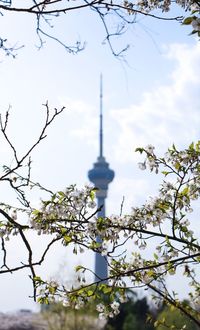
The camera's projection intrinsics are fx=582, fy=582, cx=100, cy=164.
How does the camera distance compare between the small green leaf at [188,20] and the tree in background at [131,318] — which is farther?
the tree in background at [131,318]

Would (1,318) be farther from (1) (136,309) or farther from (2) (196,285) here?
(2) (196,285)

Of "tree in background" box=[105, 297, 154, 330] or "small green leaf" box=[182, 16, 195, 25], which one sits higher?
"tree in background" box=[105, 297, 154, 330]

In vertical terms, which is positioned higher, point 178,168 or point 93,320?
point 93,320

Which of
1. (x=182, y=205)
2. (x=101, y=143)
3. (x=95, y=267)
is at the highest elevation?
(x=101, y=143)

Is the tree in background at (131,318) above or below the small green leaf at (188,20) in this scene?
above

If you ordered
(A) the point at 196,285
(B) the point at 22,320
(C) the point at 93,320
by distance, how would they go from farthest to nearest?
(B) the point at 22,320
(C) the point at 93,320
(A) the point at 196,285

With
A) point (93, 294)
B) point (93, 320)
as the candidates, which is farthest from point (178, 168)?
point (93, 320)

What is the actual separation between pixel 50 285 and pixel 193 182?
66.8 inches

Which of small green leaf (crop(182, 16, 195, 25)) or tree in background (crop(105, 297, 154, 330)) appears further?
tree in background (crop(105, 297, 154, 330))

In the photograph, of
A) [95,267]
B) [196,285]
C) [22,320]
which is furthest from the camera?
[95,267]

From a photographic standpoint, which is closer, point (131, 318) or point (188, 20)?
point (188, 20)

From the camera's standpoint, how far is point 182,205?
5.59m

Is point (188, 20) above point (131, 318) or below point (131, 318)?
below

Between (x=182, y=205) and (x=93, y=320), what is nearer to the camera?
(x=182, y=205)
